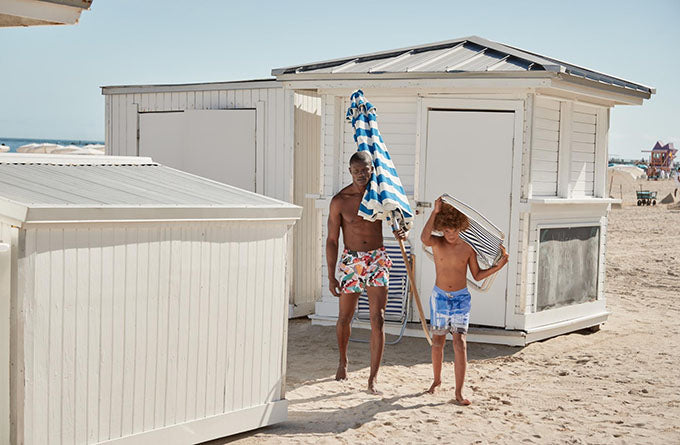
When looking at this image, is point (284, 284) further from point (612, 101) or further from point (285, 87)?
point (612, 101)

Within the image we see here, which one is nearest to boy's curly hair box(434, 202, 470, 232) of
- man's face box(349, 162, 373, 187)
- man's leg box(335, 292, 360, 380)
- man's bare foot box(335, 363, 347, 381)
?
man's face box(349, 162, 373, 187)

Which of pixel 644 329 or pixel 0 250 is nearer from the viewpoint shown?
pixel 0 250

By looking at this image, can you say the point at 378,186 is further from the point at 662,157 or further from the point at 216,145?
the point at 662,157

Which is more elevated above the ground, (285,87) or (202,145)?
(285,87)

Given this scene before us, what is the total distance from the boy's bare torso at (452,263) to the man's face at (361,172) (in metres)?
0.73

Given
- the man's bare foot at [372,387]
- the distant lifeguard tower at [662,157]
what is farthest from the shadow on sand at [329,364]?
the distant lifeguard tower at [662,157]

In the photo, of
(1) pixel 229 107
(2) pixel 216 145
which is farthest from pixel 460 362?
(1) pixel 229 107

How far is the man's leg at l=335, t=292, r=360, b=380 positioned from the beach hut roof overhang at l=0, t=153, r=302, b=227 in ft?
4.27

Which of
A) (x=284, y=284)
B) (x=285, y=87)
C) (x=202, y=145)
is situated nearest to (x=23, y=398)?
(x=284, y=284)

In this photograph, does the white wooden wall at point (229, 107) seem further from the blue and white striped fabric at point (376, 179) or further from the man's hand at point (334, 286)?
the man's hand at point (334, 286)

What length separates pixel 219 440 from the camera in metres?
5.00

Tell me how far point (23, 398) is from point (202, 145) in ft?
19.4

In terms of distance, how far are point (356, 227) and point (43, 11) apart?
266 cm

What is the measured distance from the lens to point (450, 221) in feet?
19.3
